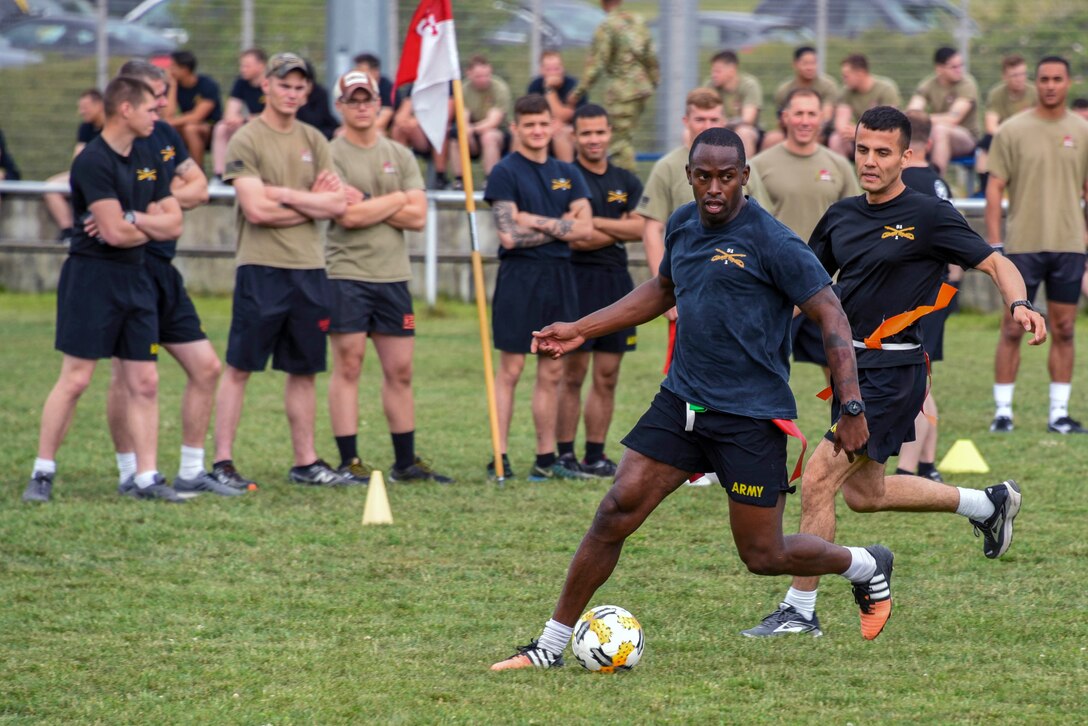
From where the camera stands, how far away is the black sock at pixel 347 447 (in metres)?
9.97

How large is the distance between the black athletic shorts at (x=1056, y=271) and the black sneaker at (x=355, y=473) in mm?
5066

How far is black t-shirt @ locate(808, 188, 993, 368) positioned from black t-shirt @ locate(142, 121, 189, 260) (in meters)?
4.39

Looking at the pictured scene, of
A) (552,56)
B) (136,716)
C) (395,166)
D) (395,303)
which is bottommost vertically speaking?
(136,716)

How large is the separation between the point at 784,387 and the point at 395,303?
4462 mm

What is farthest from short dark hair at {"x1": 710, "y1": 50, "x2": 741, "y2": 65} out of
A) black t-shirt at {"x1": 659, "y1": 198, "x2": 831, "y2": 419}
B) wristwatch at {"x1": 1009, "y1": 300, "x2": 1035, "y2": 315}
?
black t-shirt at {"x1": 659, "y1": 198, "x2": 831, "y2": 419}

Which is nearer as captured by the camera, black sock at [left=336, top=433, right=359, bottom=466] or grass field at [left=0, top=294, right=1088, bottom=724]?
grass field at [left=0, top=294, right=1088, bottom=724]

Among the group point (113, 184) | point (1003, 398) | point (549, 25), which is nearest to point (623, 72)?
Answer: point (549, 25)

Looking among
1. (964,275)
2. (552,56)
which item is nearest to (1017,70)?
(964,275)

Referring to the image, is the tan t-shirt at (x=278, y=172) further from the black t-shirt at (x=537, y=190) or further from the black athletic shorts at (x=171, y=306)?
the black t-shirt at (x=537, y=190)

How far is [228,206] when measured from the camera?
18516 millimetres

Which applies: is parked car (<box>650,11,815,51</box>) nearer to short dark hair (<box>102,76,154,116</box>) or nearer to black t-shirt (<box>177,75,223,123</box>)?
black t-shirt (<box>177,75,223,123</box>)

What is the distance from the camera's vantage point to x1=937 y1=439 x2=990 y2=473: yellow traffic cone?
9875 millimetres

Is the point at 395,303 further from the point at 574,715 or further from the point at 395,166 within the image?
the point at 574,715

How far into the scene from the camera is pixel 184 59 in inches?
722
